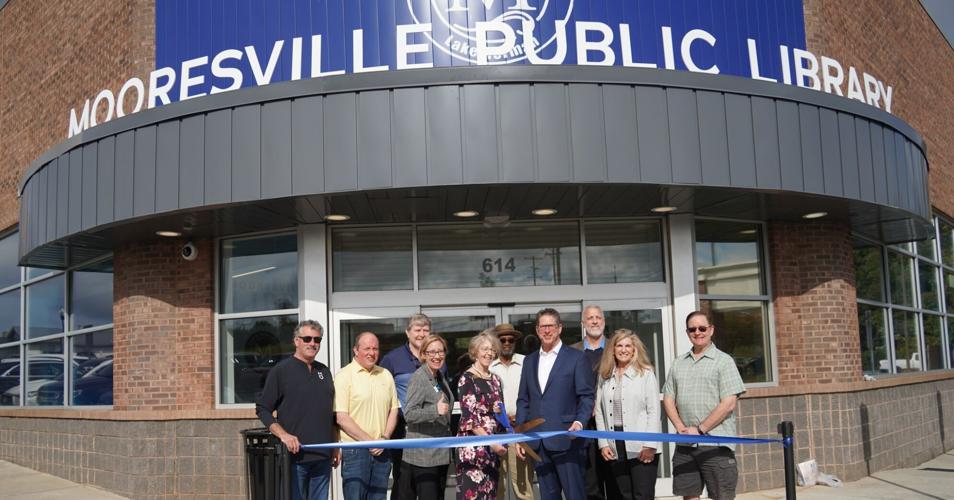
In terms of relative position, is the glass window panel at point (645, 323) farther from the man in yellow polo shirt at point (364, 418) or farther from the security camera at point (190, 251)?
the security camera at point (190, 251)

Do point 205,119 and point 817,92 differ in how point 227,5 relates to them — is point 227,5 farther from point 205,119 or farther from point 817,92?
point 817,92

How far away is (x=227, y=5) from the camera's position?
32.0ft

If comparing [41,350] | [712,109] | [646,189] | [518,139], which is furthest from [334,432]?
[41,350]

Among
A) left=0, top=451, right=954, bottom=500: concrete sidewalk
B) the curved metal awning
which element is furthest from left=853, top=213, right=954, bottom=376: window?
the curved metal awning

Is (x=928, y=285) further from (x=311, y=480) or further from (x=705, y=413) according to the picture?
(x=311, y=480)

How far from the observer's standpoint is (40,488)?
11352mm

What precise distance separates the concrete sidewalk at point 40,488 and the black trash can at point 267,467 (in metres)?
4.97

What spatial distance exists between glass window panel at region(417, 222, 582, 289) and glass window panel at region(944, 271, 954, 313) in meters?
9.51

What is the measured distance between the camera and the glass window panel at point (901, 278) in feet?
44.6

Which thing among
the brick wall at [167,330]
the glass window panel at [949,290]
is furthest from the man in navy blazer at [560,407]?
the glass window panel at [949,290]

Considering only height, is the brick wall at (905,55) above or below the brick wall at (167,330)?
above

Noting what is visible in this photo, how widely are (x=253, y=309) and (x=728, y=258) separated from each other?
5.54 m

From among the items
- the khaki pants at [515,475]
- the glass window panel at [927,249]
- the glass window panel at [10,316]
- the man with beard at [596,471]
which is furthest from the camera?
the glass window panel at [927,249]

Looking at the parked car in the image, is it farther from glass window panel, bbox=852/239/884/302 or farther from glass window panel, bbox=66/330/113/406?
glass window panel, bbox=66/330/113/406
